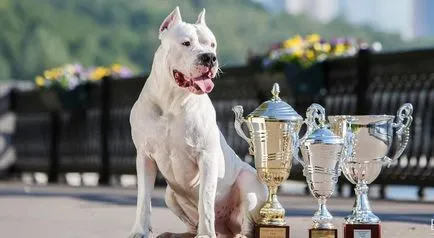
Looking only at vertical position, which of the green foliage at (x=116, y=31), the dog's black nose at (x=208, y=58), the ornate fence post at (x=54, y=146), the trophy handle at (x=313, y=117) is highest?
the green foliage at (x=116, y=31)

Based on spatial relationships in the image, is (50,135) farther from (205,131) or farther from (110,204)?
(205,131)

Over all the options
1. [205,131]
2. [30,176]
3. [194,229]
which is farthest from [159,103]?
[30,176]

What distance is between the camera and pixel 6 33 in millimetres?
43125

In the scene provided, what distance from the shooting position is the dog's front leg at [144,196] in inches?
209

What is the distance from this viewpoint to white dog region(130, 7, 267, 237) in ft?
16.7

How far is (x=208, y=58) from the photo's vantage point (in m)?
4.98

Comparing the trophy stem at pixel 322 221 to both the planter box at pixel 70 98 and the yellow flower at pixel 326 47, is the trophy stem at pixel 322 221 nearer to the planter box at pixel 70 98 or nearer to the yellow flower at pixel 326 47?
the yellow flower at pixel 326 47

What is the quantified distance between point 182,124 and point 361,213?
0.89 meters

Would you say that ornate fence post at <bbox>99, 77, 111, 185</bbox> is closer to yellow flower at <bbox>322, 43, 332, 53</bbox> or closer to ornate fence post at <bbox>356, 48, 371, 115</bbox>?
yellow flower at <bbox>322, 43, 332, 53</bbox>

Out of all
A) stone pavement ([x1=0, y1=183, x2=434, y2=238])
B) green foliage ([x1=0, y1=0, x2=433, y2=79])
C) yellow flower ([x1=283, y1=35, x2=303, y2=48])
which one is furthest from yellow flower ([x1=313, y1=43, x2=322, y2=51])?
green foliage ([x1=0, y1=0, x2=433, y2=79])

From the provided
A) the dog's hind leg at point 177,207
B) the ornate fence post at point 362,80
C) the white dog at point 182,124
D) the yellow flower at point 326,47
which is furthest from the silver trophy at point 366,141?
the yellow flower at point 326,47

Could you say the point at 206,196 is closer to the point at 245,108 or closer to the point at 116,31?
the point at 245,108

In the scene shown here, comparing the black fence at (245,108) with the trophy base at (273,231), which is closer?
the trophy base at (273,231)

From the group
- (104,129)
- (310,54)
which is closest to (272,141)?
(310,54)
